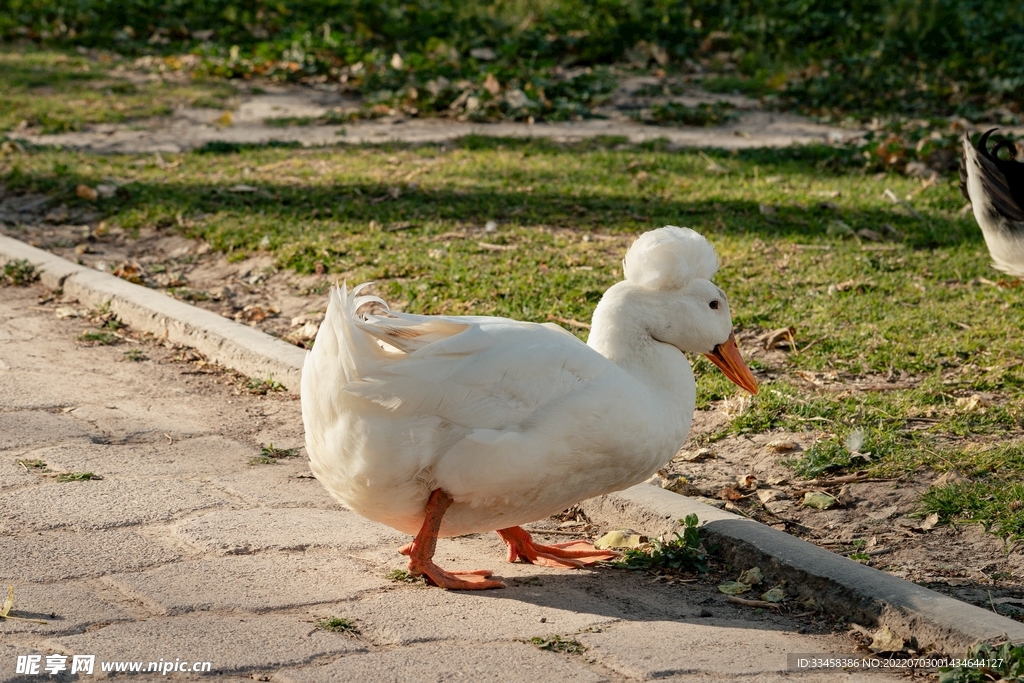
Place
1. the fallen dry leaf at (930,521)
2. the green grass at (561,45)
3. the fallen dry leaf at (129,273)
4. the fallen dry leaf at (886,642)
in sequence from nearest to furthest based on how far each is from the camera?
the fallen dry leaf at (886,642), the fallen dry leaf at (930,521), the fallen dry leaf at (129,273), the green grass at (561,45)

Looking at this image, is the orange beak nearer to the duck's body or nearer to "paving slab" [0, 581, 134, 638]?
the duck's body

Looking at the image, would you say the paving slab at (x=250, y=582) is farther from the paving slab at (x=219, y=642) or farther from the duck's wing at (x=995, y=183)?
the duck's wing at (x=995, y=183)

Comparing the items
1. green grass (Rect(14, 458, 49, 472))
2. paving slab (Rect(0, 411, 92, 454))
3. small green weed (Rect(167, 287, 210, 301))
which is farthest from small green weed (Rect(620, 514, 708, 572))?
small green weed (Rect(167, 287, 210, 301))

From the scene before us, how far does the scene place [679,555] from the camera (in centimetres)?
359

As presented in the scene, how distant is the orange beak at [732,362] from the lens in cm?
372

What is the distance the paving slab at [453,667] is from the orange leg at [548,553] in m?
0.65

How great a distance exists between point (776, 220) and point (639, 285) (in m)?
3.87

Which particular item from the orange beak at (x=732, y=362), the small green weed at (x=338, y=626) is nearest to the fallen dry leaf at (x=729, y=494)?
the orange beak at (x=732, y=362)

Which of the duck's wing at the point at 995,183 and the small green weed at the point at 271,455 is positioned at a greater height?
the duck's wing at the point at 995,183

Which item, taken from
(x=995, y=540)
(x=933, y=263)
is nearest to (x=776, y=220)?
(x=933, y=263)

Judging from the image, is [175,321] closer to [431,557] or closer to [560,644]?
[431,557]

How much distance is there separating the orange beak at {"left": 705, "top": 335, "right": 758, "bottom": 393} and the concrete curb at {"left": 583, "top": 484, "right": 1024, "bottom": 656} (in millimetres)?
442

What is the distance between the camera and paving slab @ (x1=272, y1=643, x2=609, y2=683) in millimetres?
2771

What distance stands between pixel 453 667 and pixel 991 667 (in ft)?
4.42
